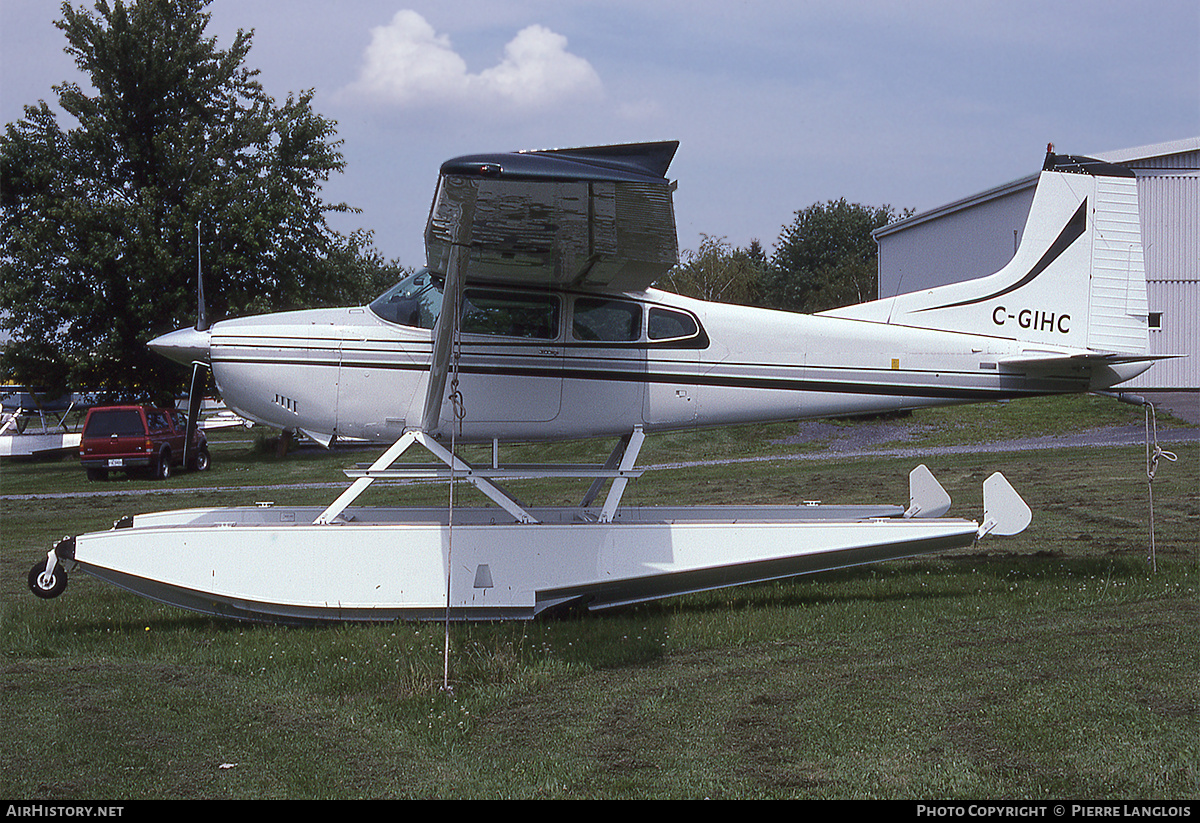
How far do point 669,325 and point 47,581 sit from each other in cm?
534

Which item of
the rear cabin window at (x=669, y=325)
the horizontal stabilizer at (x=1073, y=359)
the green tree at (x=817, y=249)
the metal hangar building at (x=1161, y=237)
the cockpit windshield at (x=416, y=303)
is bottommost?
the horizontal stabilizer at (x=1073, y=359)

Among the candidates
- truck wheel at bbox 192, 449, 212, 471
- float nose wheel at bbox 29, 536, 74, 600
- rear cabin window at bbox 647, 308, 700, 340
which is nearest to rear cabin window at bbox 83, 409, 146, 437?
truck wheel at bbox 192, 449, 212, 471

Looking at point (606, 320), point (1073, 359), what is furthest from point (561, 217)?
point (1073, 359)

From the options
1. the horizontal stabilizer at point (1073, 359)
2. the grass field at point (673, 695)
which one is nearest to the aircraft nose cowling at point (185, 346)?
the grass field at point (673, 695)

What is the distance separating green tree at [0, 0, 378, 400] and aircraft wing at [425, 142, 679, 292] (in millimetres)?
22049

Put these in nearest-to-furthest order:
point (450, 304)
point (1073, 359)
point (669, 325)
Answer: point (450, 304)
point (669, 325)
point (1073, 359)

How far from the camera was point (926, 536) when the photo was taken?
23.7 feet

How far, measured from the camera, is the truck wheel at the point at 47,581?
6.77 metres

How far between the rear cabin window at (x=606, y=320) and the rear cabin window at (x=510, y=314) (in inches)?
8.0

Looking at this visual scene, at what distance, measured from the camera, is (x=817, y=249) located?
225ft

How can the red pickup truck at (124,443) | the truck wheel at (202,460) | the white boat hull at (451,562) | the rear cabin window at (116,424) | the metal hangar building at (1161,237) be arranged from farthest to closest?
the metal hangar building at (1161,237)
the truck wheel at (202,460)
the rear cabin window at (116,424)
the red pickup truck at (124,443)
the white boat hull at (451,562)

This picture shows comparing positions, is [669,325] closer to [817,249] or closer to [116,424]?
[116,424]

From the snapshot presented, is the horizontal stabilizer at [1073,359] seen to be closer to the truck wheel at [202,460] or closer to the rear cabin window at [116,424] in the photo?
the rear cabin window at [116,424]

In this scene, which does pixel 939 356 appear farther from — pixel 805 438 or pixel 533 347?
pixel 805 438
